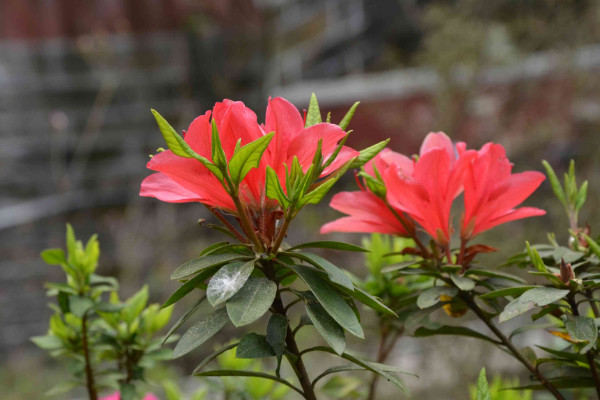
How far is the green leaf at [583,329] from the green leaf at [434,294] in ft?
0.29

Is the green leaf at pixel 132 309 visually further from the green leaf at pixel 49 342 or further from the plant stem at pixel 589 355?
the plant stem at pixel 589 355

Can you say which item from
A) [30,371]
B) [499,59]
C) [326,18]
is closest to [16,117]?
[30,371]

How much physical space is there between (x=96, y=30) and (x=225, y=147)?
129 inches

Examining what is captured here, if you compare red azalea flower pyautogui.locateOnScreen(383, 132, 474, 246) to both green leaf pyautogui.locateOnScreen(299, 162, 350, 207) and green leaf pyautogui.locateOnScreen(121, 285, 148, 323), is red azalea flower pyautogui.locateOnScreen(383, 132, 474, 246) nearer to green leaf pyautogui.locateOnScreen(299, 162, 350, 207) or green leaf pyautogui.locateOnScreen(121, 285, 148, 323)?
green leaf pyautogui.locateOnScreen(299, 162, 350, 207)

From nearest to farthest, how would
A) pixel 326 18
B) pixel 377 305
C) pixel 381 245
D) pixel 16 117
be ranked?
pixel 377 305
pixel 381 245
pixel 16 117
pixel 326 18

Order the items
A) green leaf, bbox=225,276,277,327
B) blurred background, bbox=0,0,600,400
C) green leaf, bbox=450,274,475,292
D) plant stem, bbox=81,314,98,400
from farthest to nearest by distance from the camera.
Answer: blurred background, bbox=0,0,600,400 < plant stem, bbox=81,314,98,400 < green leaf, bbox=450,274,475,292 < green leaf, bbox=225,276,277,327

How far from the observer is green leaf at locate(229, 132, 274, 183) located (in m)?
0.35

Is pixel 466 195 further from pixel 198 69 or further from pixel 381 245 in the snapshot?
pixel 198 69

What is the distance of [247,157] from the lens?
356 mm

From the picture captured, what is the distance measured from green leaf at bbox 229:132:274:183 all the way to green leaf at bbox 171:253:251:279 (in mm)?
51

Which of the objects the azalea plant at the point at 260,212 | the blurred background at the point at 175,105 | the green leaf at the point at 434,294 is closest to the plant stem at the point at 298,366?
the azalea plant at the point at 260,212

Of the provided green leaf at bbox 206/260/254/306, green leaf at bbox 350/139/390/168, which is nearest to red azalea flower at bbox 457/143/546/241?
green leaf at bbox 350/139/390/168

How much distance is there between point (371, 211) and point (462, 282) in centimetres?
10

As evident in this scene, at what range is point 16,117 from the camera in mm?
3658
